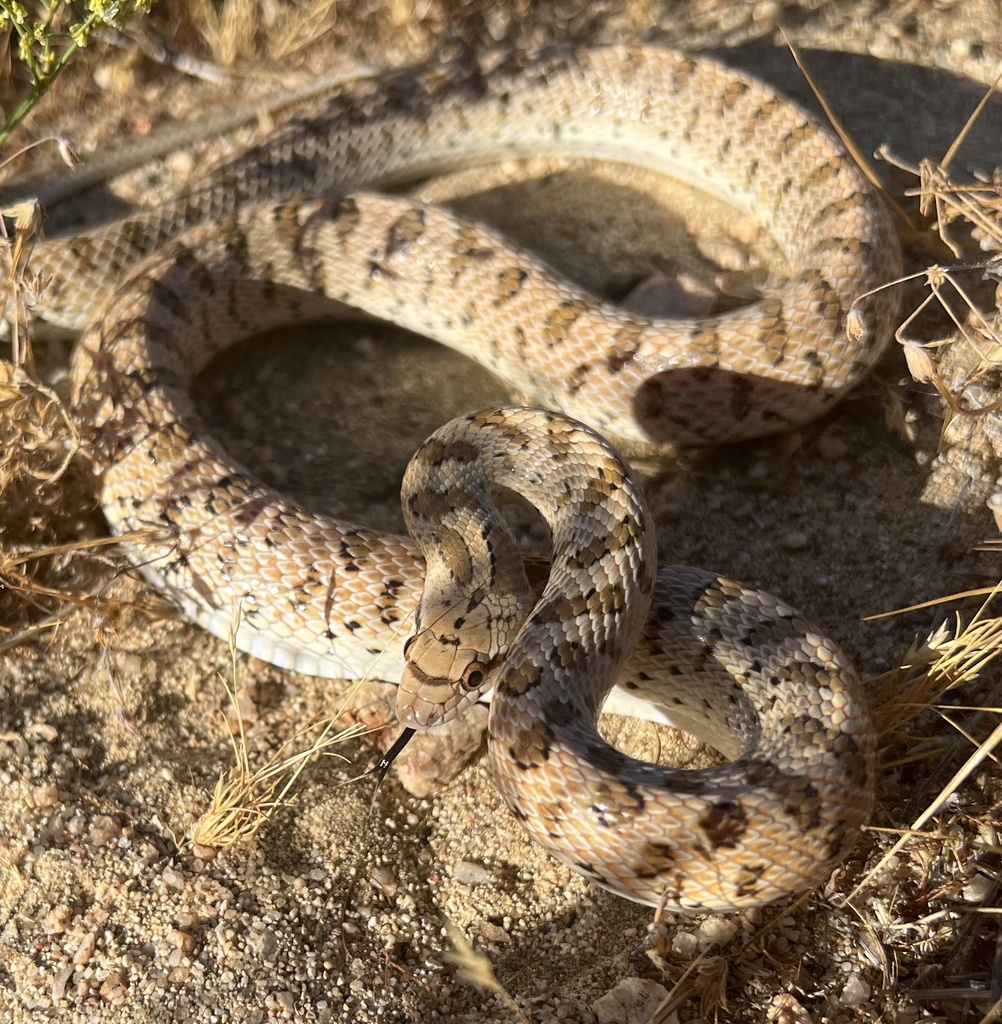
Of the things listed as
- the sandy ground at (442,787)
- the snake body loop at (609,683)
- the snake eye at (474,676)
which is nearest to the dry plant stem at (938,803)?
the sandy ground at (442,787)

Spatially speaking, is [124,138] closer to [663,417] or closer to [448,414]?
[448,414]

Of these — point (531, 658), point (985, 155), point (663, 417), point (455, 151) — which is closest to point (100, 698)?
point (531, 658)

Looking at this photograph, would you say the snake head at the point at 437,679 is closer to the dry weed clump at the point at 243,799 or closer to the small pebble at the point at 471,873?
the dry weed clump at the point at 243,799

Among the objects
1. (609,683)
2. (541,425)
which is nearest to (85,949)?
(609,683)

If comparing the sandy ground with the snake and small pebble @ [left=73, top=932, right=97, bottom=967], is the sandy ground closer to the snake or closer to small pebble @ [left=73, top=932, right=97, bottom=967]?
small pebble @ [left=73, top=932, right=97, bottom=967]

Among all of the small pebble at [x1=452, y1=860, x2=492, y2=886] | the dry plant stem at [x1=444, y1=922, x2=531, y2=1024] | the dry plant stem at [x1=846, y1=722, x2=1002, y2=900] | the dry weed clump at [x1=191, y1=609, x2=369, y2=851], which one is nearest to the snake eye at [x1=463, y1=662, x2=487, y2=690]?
the dry weed clump at [x1=191, y1=609, x2=369, y2=851]
